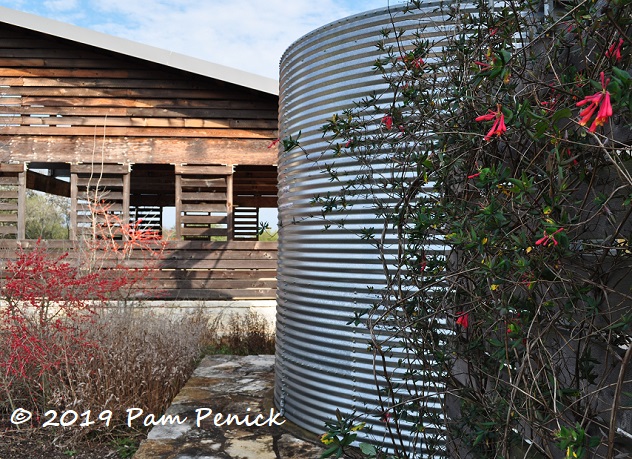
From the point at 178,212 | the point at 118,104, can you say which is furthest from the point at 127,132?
the point at 178,212

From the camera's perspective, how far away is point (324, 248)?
388cm

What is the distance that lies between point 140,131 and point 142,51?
4.41ft

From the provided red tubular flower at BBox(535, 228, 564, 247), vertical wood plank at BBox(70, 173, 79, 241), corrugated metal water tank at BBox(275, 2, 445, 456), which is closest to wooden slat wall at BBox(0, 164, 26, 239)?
vertical wood plank at BBox(70, 173, 79, 241)

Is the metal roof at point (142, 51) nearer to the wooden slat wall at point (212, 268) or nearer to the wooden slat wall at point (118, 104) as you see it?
the wooden slat wall at point (118, 104)

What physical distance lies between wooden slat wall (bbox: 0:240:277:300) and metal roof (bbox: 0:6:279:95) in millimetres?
2725

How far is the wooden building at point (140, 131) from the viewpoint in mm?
10531

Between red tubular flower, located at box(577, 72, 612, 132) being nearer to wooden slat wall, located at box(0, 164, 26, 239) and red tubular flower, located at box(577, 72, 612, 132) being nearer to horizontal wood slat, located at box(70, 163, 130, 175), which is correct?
horizontal wood slat, located at box(70, 163, 130, 175)

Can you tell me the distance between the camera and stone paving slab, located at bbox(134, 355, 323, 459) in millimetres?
3777

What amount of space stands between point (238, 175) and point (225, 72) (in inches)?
201

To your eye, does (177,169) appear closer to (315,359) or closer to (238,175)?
(238,175)

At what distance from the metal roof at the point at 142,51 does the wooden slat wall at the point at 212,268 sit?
272cm

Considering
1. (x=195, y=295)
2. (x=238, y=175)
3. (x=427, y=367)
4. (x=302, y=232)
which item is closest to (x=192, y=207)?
(x=195, y=295)

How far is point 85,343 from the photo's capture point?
5.02 meters

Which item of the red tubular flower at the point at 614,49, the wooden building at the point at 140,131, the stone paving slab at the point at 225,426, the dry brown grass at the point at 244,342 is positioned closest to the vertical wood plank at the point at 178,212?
the wooden building at the point at 140,131
